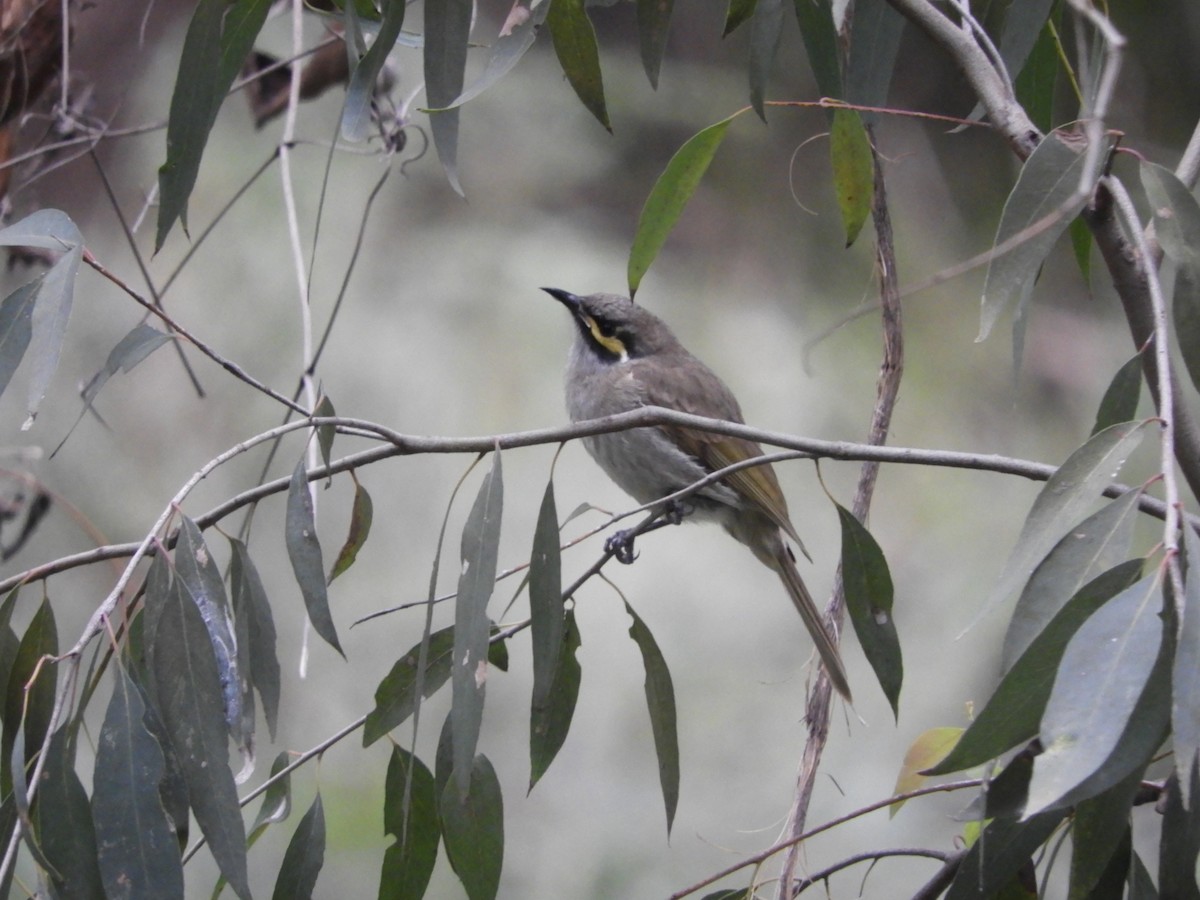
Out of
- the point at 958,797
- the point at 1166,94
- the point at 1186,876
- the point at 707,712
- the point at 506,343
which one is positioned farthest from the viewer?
the point at 1166,94

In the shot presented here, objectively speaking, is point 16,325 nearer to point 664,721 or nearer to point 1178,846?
point 664,721

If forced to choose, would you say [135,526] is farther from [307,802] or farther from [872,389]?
[872,389]

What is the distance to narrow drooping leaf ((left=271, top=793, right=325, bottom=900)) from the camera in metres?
1.87

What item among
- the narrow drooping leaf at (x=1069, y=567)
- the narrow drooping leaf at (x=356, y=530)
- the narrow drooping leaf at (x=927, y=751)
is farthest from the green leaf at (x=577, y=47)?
the narrow drooping leaf at (x=927, y=751)

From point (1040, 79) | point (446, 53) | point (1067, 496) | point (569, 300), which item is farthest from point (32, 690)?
point (1040, 79)

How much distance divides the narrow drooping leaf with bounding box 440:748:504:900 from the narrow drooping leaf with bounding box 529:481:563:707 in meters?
0.22

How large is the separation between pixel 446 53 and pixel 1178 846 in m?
1.58

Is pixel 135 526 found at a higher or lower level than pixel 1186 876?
higher

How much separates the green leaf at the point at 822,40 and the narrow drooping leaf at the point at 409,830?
135cm

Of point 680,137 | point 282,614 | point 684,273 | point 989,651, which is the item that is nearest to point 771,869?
point 989,651

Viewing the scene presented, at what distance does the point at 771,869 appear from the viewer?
4.95 meters

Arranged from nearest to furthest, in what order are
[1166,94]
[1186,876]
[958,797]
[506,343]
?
1. [1186,876]
2. [958,797]
3. [506,343]
4. [1166,94]

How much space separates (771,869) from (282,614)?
2.29 meters

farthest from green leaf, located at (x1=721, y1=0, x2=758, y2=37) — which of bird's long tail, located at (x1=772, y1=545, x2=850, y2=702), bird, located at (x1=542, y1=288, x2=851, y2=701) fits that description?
bird's long tail, located at (x1=772, y1=545, x2=850, y2=702)
